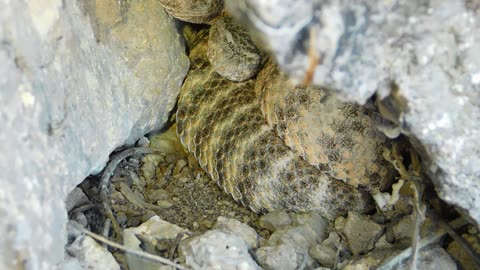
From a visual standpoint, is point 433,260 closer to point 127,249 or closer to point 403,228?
point 403,228

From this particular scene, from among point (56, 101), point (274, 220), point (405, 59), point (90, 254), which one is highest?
point (405, 59)

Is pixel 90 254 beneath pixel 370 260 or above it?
above

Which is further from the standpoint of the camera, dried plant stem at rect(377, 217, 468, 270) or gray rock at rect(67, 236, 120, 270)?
dried plant stem at rect(377, 217, 468, 270)

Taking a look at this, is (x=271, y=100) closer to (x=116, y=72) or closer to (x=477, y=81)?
(x=116, y=72)

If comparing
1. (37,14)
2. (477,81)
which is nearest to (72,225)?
(37,14)

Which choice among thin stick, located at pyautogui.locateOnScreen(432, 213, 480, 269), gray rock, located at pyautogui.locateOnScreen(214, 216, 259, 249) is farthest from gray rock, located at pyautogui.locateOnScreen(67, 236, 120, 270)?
thin stick, located at pyautogui.locateOnScreen(432, 213, 480, 269)

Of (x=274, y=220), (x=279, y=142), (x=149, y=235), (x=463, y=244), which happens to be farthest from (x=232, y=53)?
(x=463, y=244)

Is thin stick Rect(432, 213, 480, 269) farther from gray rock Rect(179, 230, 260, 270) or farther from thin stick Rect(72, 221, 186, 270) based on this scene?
thin stick Rect(72, 221, 186, 270)
